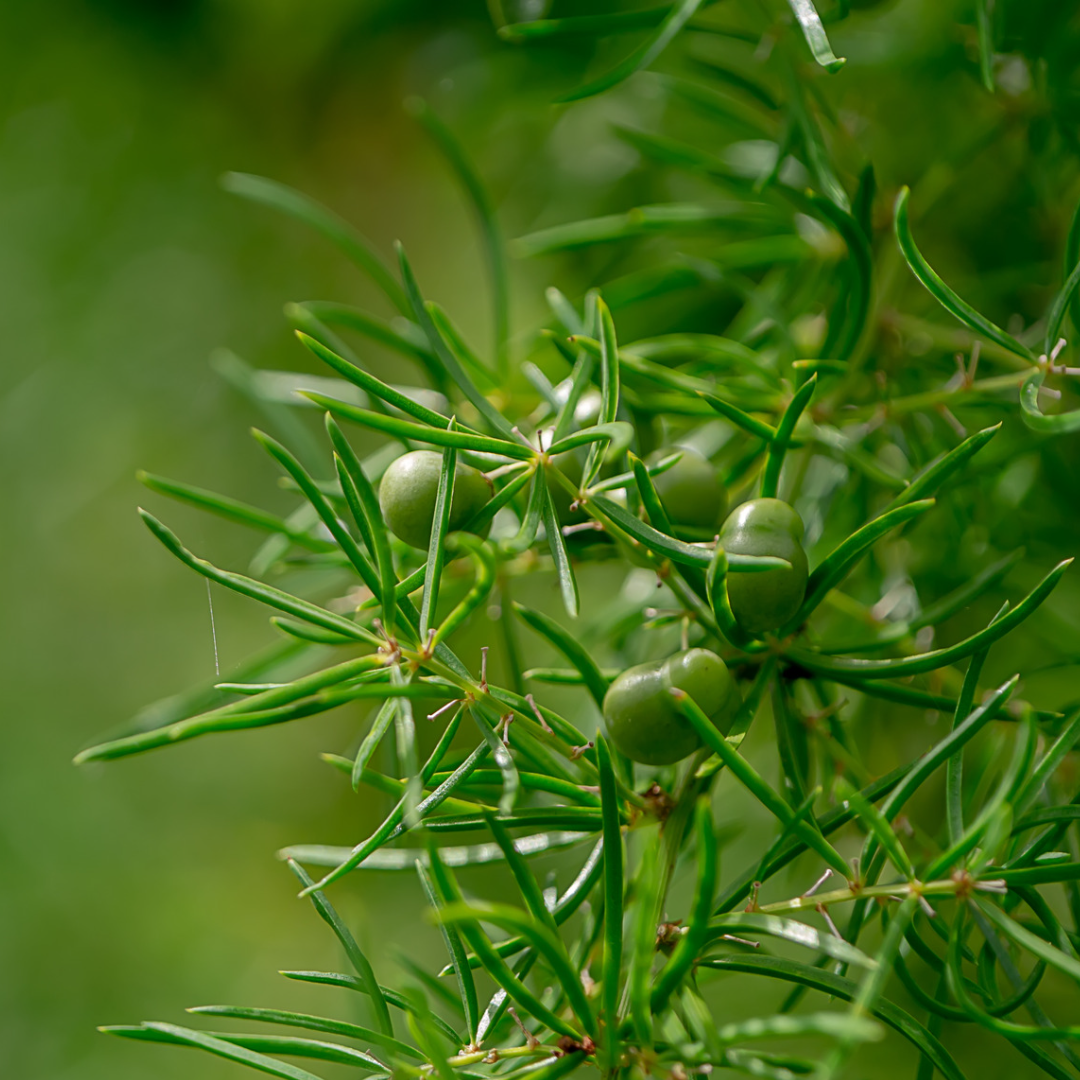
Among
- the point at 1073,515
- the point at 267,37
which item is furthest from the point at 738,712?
Answer: the point at 267,37

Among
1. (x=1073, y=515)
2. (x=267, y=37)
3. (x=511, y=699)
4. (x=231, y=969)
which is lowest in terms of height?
(x=231, y=969)

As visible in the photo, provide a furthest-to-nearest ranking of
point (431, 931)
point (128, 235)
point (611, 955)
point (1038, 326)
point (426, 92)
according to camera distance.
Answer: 1. point (128, 235)
2. point (431, 931)
3. point (426, 92)
4. point (1038, 326)
5. point (611, 955)

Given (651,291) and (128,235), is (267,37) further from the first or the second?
(651,291)

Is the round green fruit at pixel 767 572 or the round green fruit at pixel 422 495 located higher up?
the round green fruit at pixel 422 495

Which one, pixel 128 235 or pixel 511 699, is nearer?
pixel 511 699

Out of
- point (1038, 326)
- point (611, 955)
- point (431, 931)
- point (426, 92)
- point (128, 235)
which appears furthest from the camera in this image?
point (128, 235)

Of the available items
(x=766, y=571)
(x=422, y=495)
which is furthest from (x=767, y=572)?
(x=422, y=495)

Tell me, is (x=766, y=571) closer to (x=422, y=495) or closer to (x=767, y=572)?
(x=767, y=572)

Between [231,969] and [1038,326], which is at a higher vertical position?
[1038,326]
